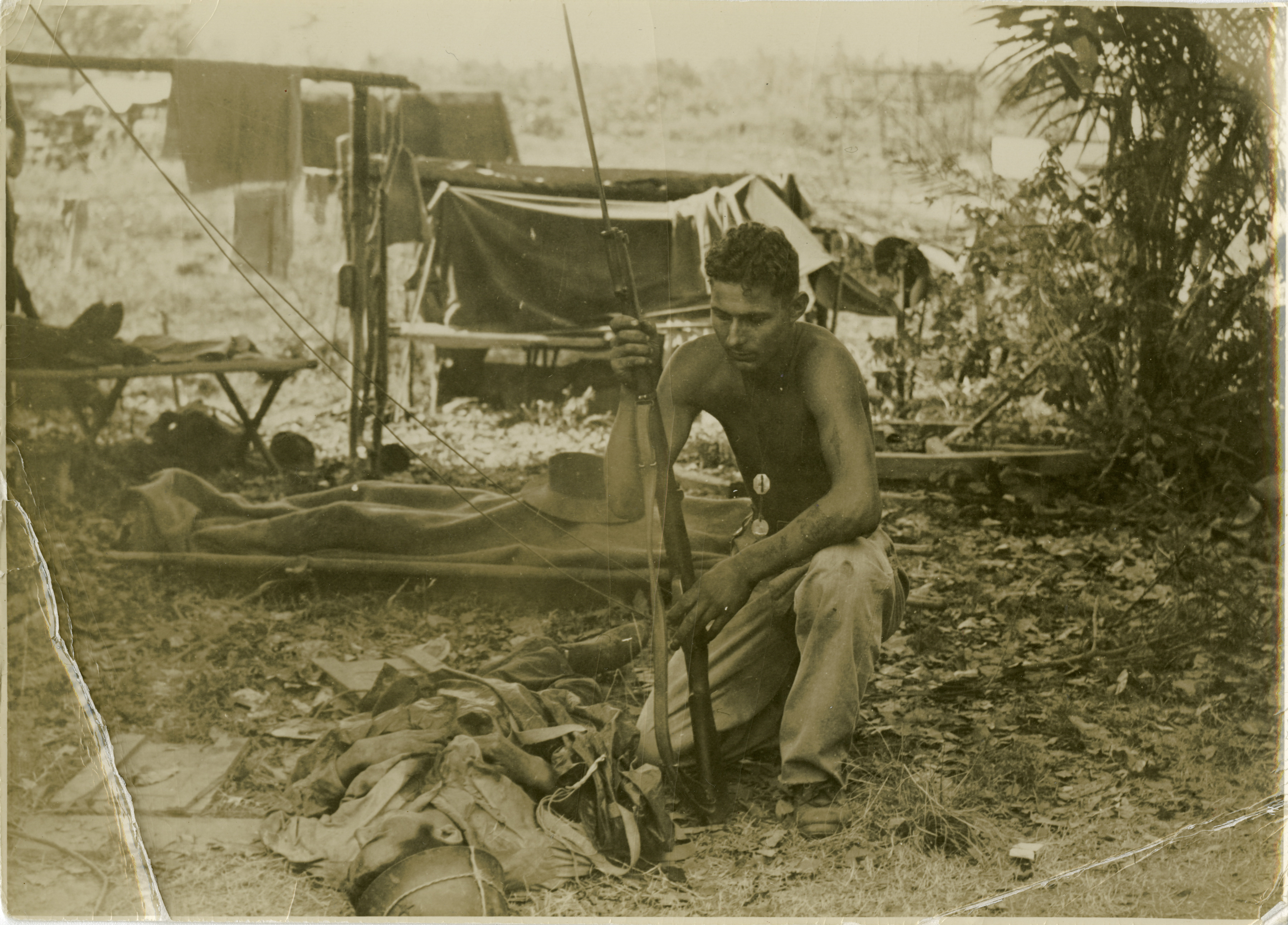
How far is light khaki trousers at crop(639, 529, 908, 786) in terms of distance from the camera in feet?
9.63

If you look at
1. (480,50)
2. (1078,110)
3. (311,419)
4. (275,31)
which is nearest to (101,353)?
(311,419)

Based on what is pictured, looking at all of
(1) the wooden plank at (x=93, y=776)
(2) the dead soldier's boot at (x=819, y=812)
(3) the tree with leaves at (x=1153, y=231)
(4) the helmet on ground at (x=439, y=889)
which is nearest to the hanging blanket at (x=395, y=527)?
(1) the wooden plank at (x=93, y=776)

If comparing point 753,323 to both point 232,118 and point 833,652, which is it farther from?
point 232,118

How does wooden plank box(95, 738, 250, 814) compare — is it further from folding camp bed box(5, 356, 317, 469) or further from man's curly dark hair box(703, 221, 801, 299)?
man's curly dark hair box(703, 221, 801, 299)

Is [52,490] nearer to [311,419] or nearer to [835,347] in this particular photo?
[311,419]

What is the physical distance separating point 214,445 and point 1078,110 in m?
2.87

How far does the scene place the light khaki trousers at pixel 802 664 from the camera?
2936 millimetres

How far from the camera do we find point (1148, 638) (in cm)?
319

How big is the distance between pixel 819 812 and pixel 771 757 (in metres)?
0.21

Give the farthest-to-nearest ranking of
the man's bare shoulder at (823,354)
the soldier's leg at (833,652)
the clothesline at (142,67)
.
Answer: the clothesline at (142,67), the man's bare shoulder at (823,354), the soldier's leg at (833,652)

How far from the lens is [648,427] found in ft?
9.98

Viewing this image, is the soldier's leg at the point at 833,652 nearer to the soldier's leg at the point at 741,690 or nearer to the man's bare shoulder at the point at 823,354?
the soldier's leg at the point at 741,690

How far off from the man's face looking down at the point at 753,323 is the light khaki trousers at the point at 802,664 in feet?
1.98

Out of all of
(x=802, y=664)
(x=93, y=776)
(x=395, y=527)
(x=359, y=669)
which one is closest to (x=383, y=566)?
(x=395, y=527)
